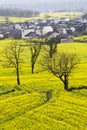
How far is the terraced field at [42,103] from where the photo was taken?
35312 millimetres

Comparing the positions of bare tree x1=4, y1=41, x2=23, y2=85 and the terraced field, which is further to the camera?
bare tree x1=4, y1=41, x2=23, y2=85

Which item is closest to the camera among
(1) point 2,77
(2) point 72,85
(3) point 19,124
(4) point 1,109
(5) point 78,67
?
(3) point 19,124

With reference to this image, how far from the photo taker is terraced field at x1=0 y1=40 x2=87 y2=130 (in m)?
35.3

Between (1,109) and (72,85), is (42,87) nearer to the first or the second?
(72,85)

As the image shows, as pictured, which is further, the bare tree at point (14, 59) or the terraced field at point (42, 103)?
the bare tree at point (14, 59)

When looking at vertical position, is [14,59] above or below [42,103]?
below

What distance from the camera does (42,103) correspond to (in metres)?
42.3

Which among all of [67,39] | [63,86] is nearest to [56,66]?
[63,86]

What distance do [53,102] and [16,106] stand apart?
4.09 meters

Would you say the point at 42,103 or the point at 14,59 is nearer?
the point at 42,103

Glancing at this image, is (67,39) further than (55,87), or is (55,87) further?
(67,39)

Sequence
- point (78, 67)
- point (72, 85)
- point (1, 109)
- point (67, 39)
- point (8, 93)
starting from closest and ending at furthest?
1. point (1, 109)
2. point (8, 93)
3. point (72, 85)
4. point (78, 67)
5. point (67, 39)

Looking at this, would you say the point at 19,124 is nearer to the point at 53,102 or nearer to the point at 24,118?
the point at 24,118

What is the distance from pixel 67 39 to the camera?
12112 centimetres
